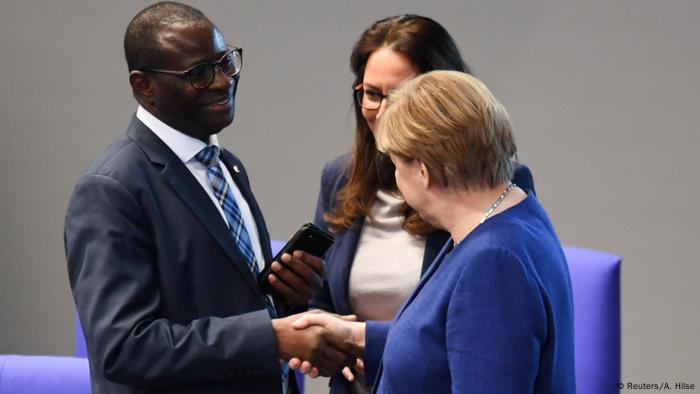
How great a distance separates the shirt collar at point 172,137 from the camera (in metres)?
1.81

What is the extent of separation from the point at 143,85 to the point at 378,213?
2.13 feet

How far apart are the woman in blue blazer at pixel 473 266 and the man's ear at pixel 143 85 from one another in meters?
0.47

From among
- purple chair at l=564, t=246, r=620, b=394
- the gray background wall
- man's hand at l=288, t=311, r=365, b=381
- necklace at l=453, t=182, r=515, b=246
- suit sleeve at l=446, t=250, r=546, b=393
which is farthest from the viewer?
the gray background wall

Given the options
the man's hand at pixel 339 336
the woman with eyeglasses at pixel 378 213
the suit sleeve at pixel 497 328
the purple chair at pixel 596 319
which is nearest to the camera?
the suit sleeve at pixel 497 328

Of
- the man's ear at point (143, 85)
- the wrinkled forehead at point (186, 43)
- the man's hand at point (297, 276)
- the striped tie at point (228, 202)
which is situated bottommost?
the man's hand at point (297, 276)

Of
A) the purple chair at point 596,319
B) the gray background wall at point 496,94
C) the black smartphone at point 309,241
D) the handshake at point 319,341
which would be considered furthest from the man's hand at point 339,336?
the gray background wall at point 496,94

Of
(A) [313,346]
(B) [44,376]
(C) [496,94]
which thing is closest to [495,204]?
(A) [313,346]

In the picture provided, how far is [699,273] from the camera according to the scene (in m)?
3.55

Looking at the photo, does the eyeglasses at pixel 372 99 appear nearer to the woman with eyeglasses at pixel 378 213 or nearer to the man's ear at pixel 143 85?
the woman with eyeglasses at pixel 378 213

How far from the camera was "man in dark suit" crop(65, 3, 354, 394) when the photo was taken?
1.66m

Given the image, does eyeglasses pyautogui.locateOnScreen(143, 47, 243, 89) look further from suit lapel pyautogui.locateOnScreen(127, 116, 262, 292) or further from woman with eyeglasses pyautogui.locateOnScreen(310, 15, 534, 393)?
woman with eyeglasses pyautogui.locateOnScreen(310, 15, 534, 393)

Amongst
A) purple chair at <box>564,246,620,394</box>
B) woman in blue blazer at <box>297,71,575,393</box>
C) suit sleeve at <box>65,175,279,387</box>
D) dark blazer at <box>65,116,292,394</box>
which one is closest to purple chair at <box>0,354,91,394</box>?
dark blazer at <box>65,116,292,394</box>

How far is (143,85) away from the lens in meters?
1.82

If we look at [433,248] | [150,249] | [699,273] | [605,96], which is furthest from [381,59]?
[699,273]
